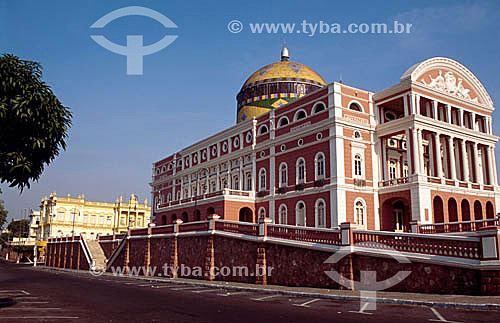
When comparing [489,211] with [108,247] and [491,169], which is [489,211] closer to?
[491,169]

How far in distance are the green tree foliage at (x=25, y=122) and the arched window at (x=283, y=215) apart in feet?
82.8

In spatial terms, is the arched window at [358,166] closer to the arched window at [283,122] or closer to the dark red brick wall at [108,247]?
the arched window at [283,122]

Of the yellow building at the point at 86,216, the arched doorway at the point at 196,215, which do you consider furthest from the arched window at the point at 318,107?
the yellow building at the point at 86,216

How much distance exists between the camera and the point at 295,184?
34.2 m

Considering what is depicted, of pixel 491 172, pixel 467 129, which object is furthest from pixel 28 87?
pixel 491 172

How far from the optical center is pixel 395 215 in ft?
104

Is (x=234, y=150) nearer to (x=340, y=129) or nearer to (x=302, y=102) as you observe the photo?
(x=302, y=102)

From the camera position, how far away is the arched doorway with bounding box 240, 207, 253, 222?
38875 mm

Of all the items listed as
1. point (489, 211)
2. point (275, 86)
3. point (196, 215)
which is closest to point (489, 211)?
point (489, 211)

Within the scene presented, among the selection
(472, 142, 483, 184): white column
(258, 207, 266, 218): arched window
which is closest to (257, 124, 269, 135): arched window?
(258, 207, 266, 218): arched window

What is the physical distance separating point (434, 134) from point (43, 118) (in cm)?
2754

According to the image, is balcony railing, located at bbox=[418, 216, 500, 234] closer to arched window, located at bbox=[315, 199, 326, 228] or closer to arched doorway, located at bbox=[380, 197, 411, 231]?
arched doorway, located at bbox=[380, 197, 411, 231]

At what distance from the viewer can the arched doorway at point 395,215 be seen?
3125 centimetres

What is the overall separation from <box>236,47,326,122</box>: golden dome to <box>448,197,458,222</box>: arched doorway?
65.1 feet
